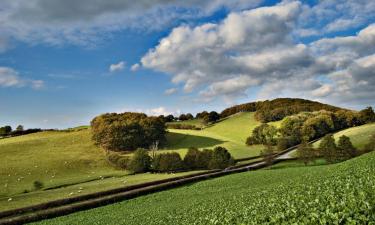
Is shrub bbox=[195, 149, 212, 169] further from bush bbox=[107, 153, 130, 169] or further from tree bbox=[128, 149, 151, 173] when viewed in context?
bush bbox=[107, 153, 130, 169]

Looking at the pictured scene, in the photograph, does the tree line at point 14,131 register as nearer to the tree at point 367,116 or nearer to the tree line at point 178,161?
the tree line at point 178,161

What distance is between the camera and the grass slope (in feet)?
443

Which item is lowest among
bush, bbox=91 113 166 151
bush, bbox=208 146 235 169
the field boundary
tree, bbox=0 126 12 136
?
the field boundary

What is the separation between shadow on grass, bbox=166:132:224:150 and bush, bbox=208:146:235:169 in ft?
127

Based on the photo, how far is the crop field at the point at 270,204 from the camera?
14.7 meters

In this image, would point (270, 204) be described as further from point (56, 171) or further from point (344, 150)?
point (344, 150)

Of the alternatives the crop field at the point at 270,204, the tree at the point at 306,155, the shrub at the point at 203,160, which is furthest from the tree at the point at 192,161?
the crop field at the point at 270,204

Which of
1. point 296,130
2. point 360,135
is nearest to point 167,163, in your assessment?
point 296,130

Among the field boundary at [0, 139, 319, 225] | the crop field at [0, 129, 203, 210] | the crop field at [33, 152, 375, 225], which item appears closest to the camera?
the crop field at [33, 152, 375, 225]

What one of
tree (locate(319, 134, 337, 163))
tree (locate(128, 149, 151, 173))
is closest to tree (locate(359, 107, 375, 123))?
tree (locate(319, 134, 337, 163))

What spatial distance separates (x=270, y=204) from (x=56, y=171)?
84.4 meters

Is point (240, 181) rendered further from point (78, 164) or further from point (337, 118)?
point (337, 118)

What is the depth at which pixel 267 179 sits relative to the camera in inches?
2591

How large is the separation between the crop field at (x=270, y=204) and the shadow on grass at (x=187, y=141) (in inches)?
2758
